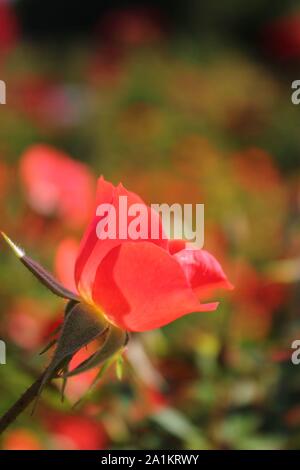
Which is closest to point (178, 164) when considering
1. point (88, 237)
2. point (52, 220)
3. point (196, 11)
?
point (52, 220)

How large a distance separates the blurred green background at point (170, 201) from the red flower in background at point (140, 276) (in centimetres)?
12

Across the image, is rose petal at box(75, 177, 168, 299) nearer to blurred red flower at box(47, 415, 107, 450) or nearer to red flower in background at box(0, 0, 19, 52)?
blurred red flower at box(47, 415, 107, 450)

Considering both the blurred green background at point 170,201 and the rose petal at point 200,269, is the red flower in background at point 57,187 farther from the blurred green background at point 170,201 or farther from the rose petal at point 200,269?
the rose petal at point 200,269

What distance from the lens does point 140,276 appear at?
32 cm


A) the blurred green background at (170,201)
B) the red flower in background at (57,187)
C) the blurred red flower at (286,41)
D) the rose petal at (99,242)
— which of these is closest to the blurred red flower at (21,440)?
the blurred green background at (170,201)

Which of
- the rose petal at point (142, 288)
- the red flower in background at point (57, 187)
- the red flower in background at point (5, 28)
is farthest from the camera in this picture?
the red flower in background at point (5, 28)

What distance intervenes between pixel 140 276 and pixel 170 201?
3.04 ft

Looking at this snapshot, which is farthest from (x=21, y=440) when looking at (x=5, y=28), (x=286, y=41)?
(x=286, y=41)

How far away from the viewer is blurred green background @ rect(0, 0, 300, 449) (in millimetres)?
534

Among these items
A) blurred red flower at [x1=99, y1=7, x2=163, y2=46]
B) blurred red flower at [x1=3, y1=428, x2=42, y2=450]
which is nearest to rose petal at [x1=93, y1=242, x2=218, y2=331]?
blurred red flower at [x1=3, y1=428, x2=42, y2=450]

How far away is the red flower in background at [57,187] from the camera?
870 millimetres

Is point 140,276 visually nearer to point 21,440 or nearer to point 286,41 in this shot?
point 21,440

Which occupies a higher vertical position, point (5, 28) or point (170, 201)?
point (5, 28)

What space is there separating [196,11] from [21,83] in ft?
7.48
